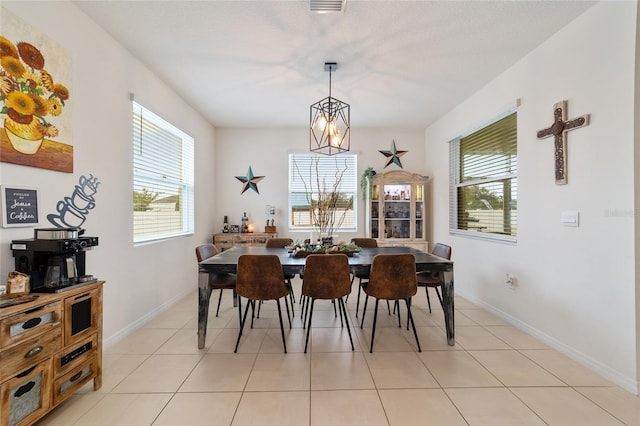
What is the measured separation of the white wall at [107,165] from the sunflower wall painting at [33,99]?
7 centimetres

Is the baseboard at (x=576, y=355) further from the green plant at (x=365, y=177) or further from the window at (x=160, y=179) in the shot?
the window at (x=160, y=179)

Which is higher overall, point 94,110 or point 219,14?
point 219,14

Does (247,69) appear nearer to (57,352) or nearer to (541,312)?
(57,352)

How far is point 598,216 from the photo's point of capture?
2.12 m

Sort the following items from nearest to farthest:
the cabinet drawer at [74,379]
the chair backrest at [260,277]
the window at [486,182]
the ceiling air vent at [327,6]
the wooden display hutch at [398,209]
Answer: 1. the cabinet drawer at [74,379]
2. the ceiling air vent at [327,6]
3. the chair backrest at [260,277]
4. the window at [486,182]
5. the wooden display hutch at [398,209]

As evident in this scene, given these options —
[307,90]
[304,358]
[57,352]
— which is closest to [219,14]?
[307,90]

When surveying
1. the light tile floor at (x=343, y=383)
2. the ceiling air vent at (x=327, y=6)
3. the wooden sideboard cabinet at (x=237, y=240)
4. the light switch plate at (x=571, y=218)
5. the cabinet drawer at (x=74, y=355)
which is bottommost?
the light tile floor at (x=343, y=383)

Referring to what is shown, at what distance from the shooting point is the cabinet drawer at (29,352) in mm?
1318

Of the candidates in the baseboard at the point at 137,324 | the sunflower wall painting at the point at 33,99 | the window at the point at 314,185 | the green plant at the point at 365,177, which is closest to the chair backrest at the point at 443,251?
the green plant at the point at 365,177

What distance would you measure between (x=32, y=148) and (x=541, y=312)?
422 cm

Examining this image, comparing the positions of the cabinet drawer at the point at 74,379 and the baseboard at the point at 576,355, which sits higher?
the cabinet drawer at the point at 74,379

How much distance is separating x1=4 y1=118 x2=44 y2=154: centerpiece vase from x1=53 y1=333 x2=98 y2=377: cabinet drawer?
4.11ft

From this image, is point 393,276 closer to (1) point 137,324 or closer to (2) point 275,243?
(2) point 275,243

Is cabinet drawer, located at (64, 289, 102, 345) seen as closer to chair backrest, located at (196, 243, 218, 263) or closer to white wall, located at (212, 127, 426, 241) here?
chair backrest, located at (196, 243, 218, 263)
